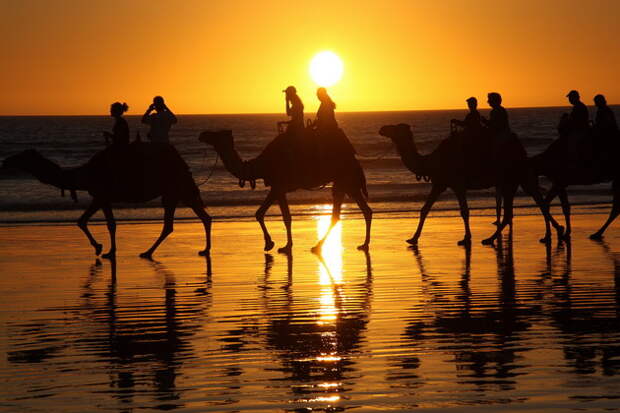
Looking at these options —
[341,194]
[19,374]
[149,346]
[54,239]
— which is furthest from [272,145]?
[19,374]

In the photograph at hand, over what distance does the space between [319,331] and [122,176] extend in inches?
303

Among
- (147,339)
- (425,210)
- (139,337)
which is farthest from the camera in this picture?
(425,210)

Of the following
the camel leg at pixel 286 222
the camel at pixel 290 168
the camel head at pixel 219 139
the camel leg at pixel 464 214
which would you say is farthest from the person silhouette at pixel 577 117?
the camel head at pixel 219 139

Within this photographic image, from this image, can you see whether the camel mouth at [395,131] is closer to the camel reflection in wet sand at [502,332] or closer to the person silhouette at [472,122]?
the person silhouette at [472,122]

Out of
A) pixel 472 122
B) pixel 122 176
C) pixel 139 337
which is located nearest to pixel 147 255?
pixel 122 176

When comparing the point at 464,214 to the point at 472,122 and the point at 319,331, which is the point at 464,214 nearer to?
the point at 472,122

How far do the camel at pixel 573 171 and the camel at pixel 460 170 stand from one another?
465 millimetres

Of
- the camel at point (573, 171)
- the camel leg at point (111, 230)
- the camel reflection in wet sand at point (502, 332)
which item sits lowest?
the camel reflection in wet sand at point (502, 332)

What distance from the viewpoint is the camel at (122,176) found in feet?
57.5

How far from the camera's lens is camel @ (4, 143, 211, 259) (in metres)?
17.5

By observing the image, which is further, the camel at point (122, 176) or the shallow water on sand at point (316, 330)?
the camel at point (122, 176)

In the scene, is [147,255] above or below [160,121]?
below

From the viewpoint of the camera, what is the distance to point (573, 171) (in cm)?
1919

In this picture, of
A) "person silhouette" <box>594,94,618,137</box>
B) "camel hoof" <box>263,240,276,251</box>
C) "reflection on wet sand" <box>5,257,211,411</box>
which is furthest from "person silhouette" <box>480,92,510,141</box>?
"reflection on wet sand" <box>5,257,211,411</box>
